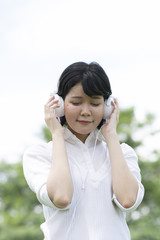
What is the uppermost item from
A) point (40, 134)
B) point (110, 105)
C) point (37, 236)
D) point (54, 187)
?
point (110, 105)

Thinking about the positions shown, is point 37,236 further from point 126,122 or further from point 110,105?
point 110,105

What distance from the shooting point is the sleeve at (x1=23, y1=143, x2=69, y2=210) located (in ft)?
8.16

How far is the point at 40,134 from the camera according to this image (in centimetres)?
1588

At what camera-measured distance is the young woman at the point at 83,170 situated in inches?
98.1

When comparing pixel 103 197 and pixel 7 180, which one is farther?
pixel 7 180

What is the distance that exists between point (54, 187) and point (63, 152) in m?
0.21

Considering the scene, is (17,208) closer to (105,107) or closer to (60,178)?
(105,107)

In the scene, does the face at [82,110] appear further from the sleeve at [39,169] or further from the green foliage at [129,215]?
the green foliage at [129,215]

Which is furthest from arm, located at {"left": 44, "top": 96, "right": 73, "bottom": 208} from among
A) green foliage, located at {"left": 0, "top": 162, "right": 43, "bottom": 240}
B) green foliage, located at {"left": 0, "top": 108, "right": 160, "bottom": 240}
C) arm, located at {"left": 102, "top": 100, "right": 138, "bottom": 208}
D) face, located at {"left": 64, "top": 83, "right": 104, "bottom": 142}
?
green foliage, located at {"left": 0, "top": 162, "right": 43, "bottom": 240}

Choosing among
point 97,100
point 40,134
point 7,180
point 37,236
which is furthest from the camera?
point 7,180

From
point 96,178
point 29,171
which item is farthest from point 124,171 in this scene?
point 29,171

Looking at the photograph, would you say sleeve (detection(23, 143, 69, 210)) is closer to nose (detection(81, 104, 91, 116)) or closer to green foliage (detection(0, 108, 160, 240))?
nose (detection(81, 104, 91, 116))

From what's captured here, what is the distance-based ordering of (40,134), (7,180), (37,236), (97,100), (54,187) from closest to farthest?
(54,187), (97,100), (37,236), (40,134), (7,180)

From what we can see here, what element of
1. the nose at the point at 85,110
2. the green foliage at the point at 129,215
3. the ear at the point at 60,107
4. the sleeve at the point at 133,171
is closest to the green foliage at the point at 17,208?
the green foliage at the point at 129,215
